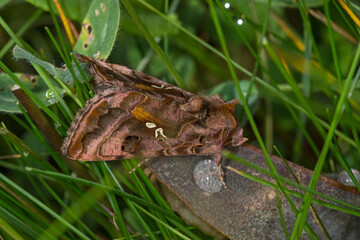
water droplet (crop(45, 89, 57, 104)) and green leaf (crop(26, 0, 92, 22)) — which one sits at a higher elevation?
green leaf (crop(26, 0, 92, 22))

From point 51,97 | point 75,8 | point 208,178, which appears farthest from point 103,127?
point 75,8

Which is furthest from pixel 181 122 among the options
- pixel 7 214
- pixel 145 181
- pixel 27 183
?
pixel 27 183

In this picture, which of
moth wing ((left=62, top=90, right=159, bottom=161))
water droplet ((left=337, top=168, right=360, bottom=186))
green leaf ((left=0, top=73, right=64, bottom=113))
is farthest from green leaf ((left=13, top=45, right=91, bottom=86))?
water droplet ((left=337, top=168, right=360, bottom=186))

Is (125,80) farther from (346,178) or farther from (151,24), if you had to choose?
(346,178)

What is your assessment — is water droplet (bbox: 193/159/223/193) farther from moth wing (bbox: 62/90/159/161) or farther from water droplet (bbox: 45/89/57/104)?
water droplet (bbox: 45/89/57/104)

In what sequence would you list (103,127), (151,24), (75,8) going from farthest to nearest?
(151,24) → (75,8) → (103,127)
